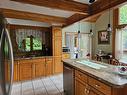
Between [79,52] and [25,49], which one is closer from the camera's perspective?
[25,49]

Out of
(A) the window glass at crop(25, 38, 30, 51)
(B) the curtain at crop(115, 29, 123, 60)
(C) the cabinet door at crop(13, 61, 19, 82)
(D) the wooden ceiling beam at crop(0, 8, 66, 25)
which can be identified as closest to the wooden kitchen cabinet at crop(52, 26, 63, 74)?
(D) the wooden ceiling beam at crop(0, 8, 66, 25)

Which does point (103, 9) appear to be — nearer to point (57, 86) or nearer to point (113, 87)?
point (113, 87)

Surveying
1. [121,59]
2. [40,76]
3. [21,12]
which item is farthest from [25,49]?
[121,59]

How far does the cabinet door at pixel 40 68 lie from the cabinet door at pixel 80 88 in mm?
2694

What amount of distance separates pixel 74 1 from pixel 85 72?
5.70 feet

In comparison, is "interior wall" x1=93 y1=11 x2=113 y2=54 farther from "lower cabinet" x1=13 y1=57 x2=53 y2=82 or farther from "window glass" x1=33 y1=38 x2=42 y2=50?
"window glass" x1=33 y1=38 x2=42 y2=50

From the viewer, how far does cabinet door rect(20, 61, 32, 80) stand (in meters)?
4.91

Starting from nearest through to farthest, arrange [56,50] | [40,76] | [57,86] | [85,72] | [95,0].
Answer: [85,72] → [95,0] → [57,86] → [40,76] → [56,50]

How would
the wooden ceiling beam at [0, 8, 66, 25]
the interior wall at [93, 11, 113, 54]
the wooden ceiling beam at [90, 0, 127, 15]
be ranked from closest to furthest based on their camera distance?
1. the wooden ceiling beam at [90, 0, 127, 15]
2. the wooden ceiling beam at [0, 8, 66, 25]
3. the interior wall at [93, 11, 113, 54]

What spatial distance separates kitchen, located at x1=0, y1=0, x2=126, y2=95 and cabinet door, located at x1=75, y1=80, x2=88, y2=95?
0.07ft

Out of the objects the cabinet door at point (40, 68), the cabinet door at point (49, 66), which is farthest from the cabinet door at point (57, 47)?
the cabinet door at point (40, 68)

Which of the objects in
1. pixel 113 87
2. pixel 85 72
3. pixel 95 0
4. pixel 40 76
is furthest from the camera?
pixel 40 76

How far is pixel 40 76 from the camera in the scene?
5359 millimetres

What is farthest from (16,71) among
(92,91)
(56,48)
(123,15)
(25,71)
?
(123,15)
